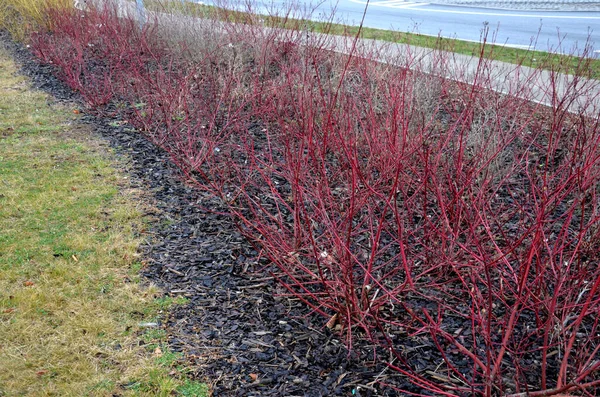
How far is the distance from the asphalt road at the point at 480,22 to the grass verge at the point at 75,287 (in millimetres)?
6124

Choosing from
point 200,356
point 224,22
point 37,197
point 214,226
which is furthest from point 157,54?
point 200,356

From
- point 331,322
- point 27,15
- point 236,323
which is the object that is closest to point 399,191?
point 331,322

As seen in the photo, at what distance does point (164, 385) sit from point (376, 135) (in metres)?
2.52

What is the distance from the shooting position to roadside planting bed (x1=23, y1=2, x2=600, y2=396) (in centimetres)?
275

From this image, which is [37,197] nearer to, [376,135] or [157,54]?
[376,135]

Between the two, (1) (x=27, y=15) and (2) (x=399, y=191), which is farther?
(1) (x=27, y=15)

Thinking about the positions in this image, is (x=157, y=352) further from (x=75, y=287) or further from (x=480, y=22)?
(x=480, y=22)

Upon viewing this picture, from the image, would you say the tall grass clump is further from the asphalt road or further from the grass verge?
the grass verge

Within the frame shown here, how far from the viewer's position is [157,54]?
339 inches

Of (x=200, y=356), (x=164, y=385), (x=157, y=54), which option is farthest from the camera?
(x=157, y=54)

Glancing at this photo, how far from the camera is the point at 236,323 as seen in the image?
3.20 metres

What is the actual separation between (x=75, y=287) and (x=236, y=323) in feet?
3.61

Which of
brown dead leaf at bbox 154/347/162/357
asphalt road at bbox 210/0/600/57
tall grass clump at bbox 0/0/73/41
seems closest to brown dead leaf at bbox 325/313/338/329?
brown dead leaf at bbox 154/347/162/357

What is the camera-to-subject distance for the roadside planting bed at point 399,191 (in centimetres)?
275
